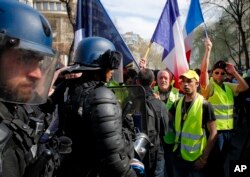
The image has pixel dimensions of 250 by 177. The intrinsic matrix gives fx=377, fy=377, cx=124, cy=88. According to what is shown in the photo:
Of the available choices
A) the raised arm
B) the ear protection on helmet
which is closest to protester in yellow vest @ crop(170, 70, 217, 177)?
the raised arm

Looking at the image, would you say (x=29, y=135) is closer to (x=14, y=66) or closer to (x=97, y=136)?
(x=14, y=66)

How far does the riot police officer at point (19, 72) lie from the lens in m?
1.45

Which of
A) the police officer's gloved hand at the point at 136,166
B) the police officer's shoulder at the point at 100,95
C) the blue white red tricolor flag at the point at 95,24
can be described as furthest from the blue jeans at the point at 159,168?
the police officer's shoulder at the point at 100,95

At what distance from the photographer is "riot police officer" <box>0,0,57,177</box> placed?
1447 mm

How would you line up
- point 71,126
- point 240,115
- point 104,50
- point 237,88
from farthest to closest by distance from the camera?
point 240,115
point 237,88
point 104,50
point 71,126

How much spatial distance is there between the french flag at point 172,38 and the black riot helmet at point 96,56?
2.82 meters

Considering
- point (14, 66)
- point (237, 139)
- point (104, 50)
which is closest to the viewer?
point (14, 66)

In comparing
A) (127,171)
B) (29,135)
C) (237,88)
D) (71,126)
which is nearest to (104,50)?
(71,126)

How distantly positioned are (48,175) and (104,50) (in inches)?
46.7

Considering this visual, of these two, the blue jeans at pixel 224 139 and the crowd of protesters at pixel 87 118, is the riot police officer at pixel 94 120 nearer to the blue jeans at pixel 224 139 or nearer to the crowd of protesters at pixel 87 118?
the crowd of protesters at pixel 87 118

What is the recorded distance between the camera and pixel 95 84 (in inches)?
98.5

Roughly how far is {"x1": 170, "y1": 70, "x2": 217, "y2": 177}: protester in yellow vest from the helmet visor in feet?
7.97

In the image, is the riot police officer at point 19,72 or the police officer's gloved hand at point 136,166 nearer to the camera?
the riot police officer at point 19,72

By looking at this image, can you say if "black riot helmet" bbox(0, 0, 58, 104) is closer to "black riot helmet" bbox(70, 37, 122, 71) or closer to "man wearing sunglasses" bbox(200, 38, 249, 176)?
"black riot helmet" bbox(70, 37, 122, 71)
